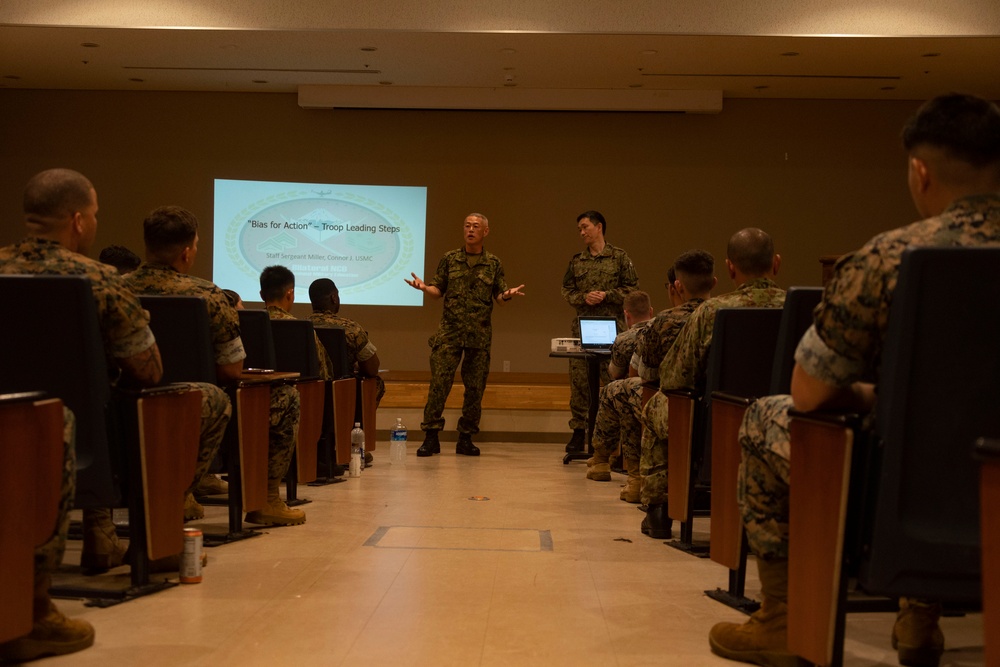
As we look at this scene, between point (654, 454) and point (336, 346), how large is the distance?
7.19 ft

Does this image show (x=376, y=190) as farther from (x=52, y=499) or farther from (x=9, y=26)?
(x=52, y=499)

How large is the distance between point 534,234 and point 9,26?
4786mm

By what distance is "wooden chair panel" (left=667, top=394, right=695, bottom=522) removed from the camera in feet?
10.6

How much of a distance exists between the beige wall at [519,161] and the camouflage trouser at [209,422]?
662 centimetres

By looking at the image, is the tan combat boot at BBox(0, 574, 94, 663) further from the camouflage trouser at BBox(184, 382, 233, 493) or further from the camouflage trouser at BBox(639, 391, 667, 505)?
the camouflage trouser at BBox(639, 391, 667, 505)

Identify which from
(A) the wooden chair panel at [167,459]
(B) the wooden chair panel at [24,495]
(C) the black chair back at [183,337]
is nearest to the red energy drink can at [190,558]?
(A) the wooden chair panel at [167,459]

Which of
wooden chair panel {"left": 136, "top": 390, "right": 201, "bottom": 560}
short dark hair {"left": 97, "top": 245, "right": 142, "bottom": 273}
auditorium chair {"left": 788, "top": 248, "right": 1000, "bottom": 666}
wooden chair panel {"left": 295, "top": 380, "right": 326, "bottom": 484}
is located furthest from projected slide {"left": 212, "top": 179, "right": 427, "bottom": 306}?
auditorium chair {"left": 788, "top": 248, "right": 1000, "bottom": 666}

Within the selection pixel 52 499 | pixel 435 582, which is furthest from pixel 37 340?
pixel 435 582

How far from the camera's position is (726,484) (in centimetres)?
267

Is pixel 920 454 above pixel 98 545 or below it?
above

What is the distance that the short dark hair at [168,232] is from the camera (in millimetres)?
3229

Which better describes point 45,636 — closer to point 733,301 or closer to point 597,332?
point 733,301

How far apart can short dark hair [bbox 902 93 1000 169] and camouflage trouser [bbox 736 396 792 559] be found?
577 mm

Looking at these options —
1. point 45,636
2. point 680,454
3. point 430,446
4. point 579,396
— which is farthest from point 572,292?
point 45,636
